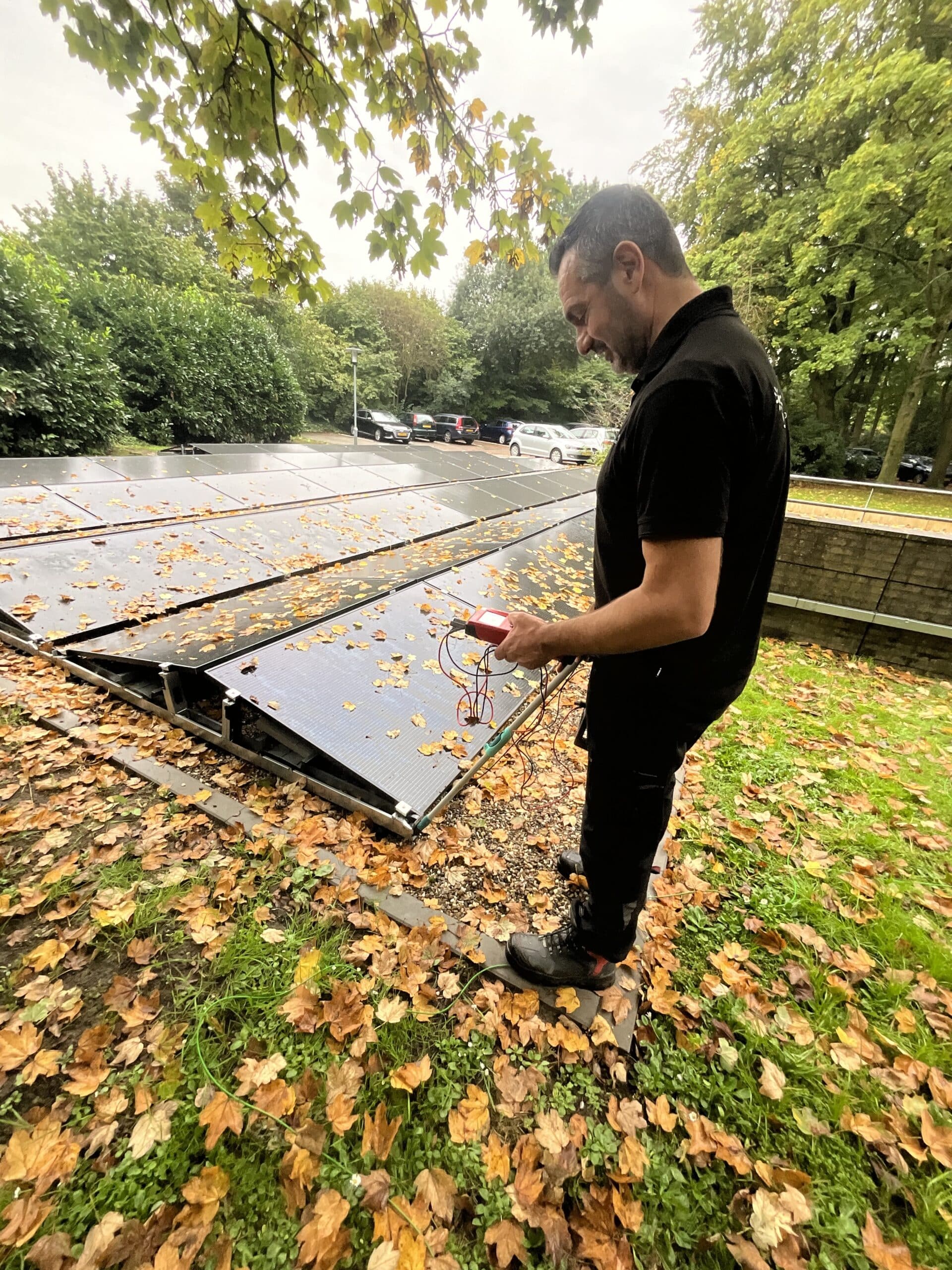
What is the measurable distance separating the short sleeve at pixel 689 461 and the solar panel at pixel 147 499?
6.30 metres

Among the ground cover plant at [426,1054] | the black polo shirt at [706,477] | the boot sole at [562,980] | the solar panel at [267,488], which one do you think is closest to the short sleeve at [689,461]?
the black polo shirt at [706,477]

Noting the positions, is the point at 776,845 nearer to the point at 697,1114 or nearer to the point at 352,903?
the point at 697,1114

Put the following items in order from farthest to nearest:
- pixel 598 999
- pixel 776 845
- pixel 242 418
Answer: pixel 242 418 < pixel 776 845 < pixel 598 999

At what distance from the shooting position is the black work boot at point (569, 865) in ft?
8.30

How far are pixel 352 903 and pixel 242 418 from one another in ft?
53.4

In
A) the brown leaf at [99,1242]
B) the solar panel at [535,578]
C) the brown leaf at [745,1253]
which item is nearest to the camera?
the brown leaf at [99,1242]

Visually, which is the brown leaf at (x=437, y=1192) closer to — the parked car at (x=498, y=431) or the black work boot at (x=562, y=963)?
the black work boot at (x=562, y=963)

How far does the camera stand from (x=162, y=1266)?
4.18 feet

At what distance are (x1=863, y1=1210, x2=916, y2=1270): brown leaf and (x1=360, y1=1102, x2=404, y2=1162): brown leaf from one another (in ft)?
4.55

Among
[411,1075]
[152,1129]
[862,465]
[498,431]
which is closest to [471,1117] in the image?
[411,1075]

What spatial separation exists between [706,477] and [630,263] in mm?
728

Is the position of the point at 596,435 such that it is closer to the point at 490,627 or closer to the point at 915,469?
the point at 915,469

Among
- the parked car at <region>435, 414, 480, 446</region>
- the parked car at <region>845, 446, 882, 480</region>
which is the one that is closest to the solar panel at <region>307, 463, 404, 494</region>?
the parked car at <region>435, 414, 480, 446</region>

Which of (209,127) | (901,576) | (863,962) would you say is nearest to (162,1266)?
(863,962)
